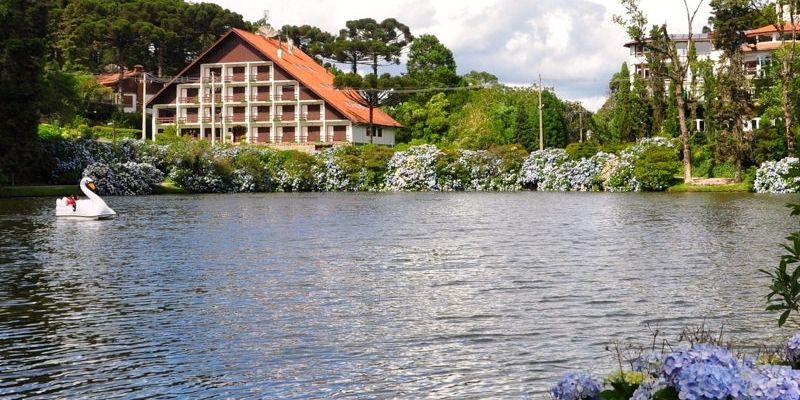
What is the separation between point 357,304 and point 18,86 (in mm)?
54318

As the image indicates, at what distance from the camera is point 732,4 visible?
67.4 metres

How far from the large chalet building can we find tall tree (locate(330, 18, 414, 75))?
45.2 ft

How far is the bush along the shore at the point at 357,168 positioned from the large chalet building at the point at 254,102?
18546 millimetres

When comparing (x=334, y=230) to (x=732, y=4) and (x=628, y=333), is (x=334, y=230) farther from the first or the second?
(x=732, y=4)

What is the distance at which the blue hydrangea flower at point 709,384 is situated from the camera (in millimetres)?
4957

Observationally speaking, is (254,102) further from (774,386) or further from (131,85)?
(774,386)

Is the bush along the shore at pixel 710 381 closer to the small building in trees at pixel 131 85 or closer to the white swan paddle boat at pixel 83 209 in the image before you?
the white swan paddle boat at pixel 83 209

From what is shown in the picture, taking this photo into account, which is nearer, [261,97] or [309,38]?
[261,97]

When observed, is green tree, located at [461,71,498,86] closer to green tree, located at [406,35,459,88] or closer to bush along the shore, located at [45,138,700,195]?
green tree, located at [406,35,459,88]

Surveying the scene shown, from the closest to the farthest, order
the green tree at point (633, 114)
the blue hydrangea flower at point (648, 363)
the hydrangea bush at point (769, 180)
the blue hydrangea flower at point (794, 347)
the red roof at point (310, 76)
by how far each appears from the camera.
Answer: the blue hydrangea flower at point (648, 363), the blue hydrangea flower at point (794, 347), the hydrangea bush at point (769, 180), the green tree at point (633, 114), the red roof at point (310, 76)

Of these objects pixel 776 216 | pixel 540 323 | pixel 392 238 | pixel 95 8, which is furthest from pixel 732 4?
pixel 95 8

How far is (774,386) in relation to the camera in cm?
512

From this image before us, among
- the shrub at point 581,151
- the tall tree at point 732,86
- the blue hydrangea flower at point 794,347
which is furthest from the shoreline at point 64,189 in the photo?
the blue hydrangea flower at point 794,347

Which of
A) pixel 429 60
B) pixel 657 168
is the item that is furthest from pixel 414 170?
pixel 429 60
